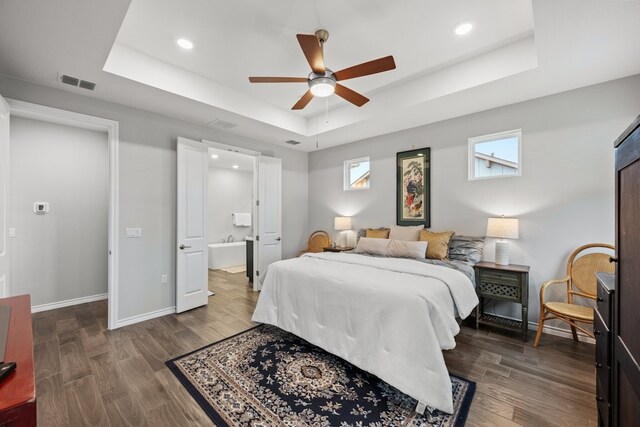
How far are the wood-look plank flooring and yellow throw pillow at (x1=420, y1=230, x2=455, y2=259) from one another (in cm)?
88

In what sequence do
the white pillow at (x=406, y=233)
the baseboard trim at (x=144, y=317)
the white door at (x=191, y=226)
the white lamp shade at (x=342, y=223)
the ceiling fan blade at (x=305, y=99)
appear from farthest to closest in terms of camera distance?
the white lamp shade at (x=342, y=223) < the white pillow at (x=406, y=233) < the white door at (x=191, y=226) < the baseboard trim at (x=144, y=317) < the ceiling fan blade at (x=305, y=99)

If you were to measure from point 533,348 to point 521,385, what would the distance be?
0.78m

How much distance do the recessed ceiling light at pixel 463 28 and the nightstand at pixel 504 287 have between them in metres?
2.39

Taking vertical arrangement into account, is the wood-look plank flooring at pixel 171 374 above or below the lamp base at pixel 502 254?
below

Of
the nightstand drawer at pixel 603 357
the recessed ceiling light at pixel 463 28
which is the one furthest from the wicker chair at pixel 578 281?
the recessed ceiling light at pixel 463 28

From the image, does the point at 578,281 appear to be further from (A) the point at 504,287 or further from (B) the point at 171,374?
(B) the point at 171,374

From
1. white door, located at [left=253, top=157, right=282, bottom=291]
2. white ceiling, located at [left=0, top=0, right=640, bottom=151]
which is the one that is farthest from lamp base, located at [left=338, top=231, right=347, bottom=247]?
white ceiling, located at [left=0, top=0, right=640, bottom=151]

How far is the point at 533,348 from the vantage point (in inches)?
106

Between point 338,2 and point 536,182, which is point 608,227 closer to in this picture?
point 536,182

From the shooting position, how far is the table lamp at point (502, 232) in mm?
3084

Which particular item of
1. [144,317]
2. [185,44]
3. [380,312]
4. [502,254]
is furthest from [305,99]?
[144,317]

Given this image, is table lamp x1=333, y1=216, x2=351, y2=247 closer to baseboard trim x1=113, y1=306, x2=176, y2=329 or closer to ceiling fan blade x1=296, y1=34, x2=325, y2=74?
baseboard trim x1=113, y1=306, x2=176, y2=329

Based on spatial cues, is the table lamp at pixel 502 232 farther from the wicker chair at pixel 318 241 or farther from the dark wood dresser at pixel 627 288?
the wicker chair at pixel 318 241

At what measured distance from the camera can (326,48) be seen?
8.95 ft
